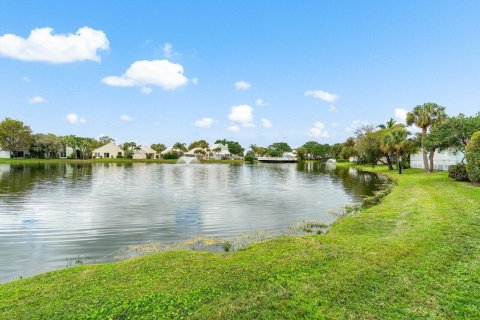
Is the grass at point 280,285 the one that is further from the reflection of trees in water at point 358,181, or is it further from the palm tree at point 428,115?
the palm tree at point 428,115

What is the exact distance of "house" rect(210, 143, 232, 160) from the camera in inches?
6191

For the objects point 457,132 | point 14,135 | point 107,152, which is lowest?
point 457,132

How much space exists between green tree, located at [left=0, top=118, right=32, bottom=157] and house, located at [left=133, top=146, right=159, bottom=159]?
136 feet

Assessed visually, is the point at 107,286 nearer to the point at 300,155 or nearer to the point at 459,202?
the point at 459,202

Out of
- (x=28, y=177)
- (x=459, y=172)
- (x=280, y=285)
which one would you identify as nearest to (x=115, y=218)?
(x=280, y=285)

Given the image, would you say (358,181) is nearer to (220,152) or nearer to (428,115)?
(428,115)

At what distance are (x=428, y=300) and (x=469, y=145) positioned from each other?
24726 mm

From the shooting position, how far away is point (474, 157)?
2502 centimetres

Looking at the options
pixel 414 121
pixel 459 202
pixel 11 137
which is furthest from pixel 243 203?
pixel 11 137

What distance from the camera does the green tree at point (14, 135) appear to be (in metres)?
93.6

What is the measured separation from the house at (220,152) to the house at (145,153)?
102 ft

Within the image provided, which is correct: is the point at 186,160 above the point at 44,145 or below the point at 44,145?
Answer: below

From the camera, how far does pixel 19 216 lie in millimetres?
17500

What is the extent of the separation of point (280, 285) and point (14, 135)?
4535 inches
